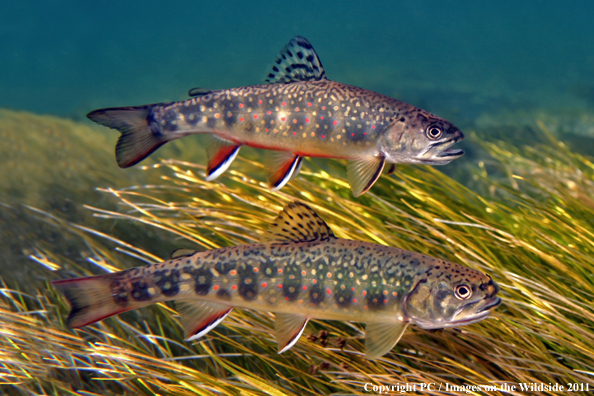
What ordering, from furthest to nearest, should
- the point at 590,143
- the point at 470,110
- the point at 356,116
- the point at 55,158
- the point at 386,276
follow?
the point at 470,110
the point at 590,143
the point at 55,158
the point at 356,116
the point at 386,276

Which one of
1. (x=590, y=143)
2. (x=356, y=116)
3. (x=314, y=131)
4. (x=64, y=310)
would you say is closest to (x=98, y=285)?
(x=314, y=131)

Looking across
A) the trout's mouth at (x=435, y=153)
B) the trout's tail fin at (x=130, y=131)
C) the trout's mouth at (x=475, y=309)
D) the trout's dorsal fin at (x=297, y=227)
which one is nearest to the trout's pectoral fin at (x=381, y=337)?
the trout's mouth at (x=475, y=309)

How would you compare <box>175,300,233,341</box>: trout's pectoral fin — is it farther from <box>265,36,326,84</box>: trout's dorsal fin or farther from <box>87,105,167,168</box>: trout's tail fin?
<box>265,36,326,84</box>: trout's dorsal fin

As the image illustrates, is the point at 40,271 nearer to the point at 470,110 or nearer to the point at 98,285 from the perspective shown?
the point at 98,285

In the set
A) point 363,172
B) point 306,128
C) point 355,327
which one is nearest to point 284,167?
point 306,128

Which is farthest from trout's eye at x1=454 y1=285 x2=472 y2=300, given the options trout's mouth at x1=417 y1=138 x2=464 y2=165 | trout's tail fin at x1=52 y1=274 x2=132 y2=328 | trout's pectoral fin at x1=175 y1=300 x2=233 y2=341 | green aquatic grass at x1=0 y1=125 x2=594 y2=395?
trout's tail fin at x1=52 y1=274 x2=132 y2=328

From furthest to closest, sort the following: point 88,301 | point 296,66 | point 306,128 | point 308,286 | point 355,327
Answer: point 355,327, point 296,66, point 306,128, point 308,286, point 88,301

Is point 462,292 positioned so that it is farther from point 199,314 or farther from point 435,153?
point 199,314
